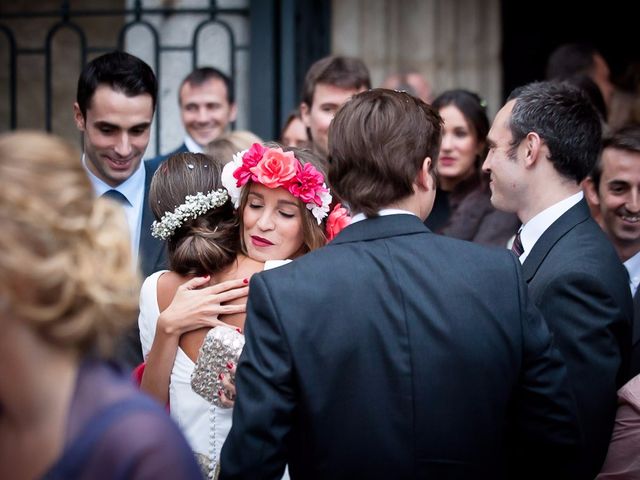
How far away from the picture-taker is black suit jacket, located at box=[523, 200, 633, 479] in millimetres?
2967

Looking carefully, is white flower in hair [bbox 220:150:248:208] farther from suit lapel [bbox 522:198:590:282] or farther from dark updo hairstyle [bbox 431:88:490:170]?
dark updo hairstyle [bbox 431:88:490:170]

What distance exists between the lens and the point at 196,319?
3.09 meters

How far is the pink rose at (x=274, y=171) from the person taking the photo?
3.22 metres

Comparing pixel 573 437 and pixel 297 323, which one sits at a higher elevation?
pixel 297 323

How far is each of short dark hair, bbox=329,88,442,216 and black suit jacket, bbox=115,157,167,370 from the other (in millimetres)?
1228

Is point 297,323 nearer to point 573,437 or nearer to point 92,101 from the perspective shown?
point 573,437

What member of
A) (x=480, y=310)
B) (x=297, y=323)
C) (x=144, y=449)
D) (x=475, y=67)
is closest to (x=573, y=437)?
(x=480, y=310)

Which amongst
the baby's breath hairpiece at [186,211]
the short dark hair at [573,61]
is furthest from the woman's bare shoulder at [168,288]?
the short dark hair at [573,61]

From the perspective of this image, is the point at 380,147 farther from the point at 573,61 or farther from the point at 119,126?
the point at 573,61

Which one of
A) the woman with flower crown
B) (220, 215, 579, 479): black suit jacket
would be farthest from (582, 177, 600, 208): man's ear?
(220, 215, 579, 479): black suit jacket

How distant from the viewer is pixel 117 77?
177 inches

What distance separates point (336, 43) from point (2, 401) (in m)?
5.89

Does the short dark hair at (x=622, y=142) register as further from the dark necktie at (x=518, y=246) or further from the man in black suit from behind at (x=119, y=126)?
the man in black suit from behind at (x=119, y=126)

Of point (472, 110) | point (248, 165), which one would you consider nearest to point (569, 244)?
point (248, 165)
